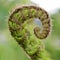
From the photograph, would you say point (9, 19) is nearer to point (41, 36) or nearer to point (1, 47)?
point (41, 36)

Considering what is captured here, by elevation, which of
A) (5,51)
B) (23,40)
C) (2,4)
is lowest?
(23,40)

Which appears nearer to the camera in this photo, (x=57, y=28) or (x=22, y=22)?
(x=22, y=22)

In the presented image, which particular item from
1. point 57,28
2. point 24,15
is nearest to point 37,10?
point 24,15

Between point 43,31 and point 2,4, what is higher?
point 2,4

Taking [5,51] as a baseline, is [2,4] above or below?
above

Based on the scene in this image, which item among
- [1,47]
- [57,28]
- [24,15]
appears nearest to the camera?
[24,15]

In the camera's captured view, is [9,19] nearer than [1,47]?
Yes

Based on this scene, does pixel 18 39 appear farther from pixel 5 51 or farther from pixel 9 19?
pixel 5 51

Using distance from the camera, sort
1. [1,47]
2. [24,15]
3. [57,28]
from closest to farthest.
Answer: [24,15]
[1,47]
[57,28]

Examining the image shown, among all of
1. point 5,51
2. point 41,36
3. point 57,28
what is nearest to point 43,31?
point 41,36
